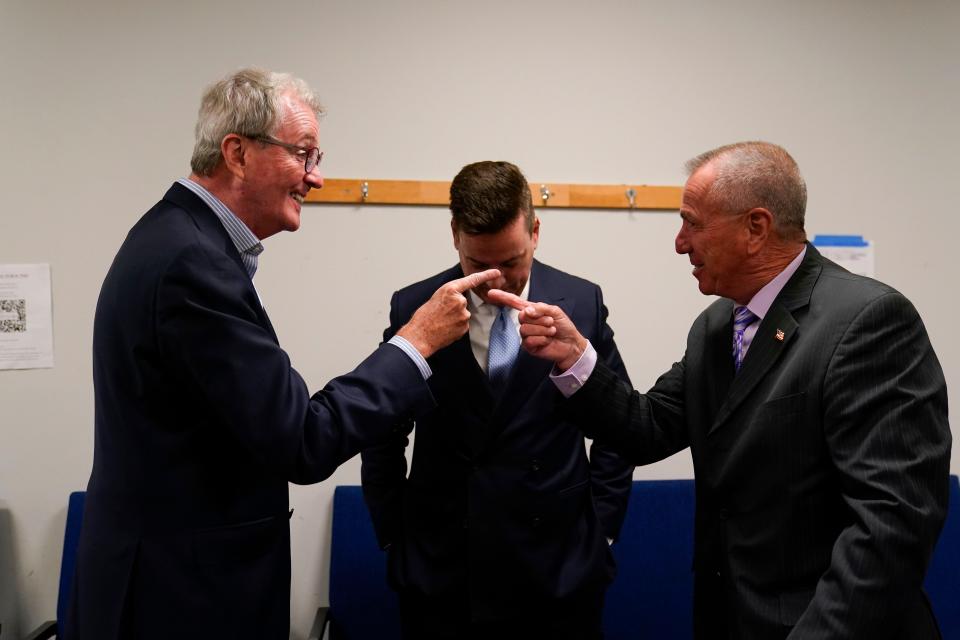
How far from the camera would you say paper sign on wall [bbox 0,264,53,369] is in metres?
2.58

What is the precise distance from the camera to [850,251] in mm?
2885

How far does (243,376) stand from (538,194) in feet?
5.53

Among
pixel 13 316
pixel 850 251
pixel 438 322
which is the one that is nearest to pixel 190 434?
pixel 438 322

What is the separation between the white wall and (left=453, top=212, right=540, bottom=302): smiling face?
0.89m

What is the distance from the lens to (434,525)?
1.80m

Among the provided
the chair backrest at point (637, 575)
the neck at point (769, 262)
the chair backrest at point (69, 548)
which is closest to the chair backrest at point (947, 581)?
the chair backrest at point (637, 575)

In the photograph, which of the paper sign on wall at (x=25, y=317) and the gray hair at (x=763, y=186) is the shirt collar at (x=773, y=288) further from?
the paper sign on wall at (x=25, y=317)

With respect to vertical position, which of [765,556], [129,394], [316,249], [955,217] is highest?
[955,217]

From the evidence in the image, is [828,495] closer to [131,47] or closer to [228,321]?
[228,321]

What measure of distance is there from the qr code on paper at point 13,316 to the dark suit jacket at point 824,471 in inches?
95.8

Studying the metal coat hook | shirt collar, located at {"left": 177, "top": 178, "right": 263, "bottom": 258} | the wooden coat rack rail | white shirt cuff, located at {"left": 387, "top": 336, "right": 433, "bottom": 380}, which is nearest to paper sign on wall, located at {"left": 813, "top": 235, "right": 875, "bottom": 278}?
the wooden coat rack rail

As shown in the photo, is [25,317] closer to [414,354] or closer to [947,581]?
[414,354]

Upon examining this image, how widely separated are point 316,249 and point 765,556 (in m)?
1.88

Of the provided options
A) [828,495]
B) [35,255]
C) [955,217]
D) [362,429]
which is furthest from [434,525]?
[955,217]
